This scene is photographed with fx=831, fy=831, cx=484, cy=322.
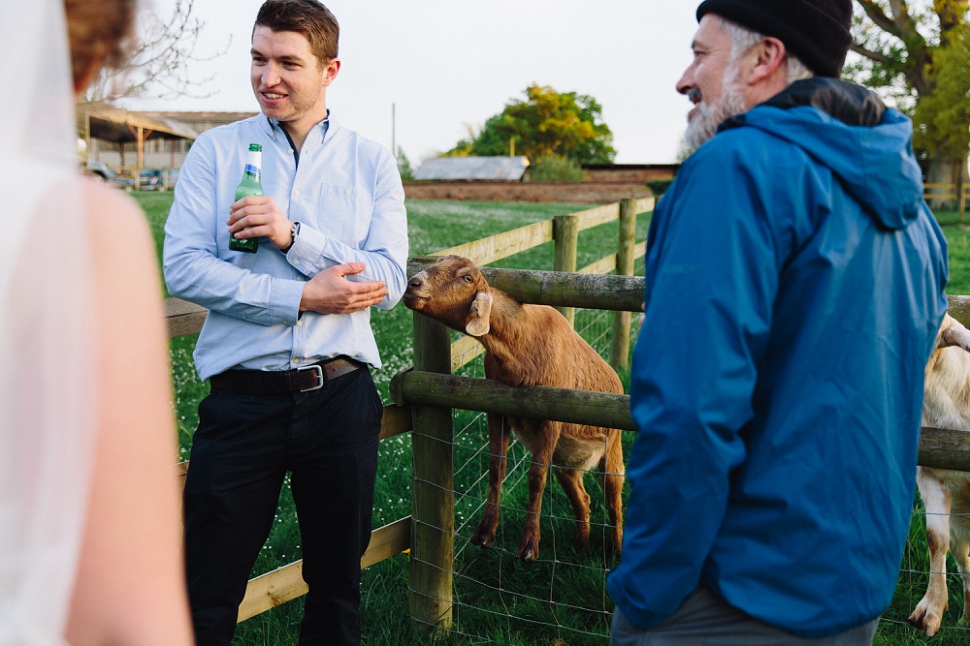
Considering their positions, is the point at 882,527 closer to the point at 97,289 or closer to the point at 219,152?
the point at 97,289

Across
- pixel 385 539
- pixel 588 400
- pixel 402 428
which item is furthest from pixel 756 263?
pixel 385 539

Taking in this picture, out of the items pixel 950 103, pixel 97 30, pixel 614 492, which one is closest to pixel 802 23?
pixel 97 30

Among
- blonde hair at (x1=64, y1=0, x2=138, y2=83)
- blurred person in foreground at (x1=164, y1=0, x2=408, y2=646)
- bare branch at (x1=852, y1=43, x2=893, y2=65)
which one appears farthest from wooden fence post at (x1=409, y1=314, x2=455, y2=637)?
bare branch at (x1=852, y1=43, x2=893, y2=65)

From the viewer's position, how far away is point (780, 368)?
1.60m

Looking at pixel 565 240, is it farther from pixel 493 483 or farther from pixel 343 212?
pixel 343 212

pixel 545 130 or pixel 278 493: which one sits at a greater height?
pixel 545 130

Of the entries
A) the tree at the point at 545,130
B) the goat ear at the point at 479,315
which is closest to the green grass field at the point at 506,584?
the goat ear at the point at 479,315

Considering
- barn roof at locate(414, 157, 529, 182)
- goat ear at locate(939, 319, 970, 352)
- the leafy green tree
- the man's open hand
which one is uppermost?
the leafy green tree

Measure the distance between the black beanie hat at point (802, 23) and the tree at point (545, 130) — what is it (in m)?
81.9

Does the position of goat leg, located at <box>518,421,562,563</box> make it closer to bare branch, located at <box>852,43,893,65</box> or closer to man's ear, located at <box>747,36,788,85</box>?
man's ear, located at <box>747,36,788,85</box>

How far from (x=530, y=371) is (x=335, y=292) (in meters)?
0.95

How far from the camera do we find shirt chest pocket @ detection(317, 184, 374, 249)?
116 inches

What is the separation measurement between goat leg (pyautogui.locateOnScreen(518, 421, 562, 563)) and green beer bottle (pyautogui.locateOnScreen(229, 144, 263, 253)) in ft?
5.01

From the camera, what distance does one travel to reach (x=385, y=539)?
358 cm
